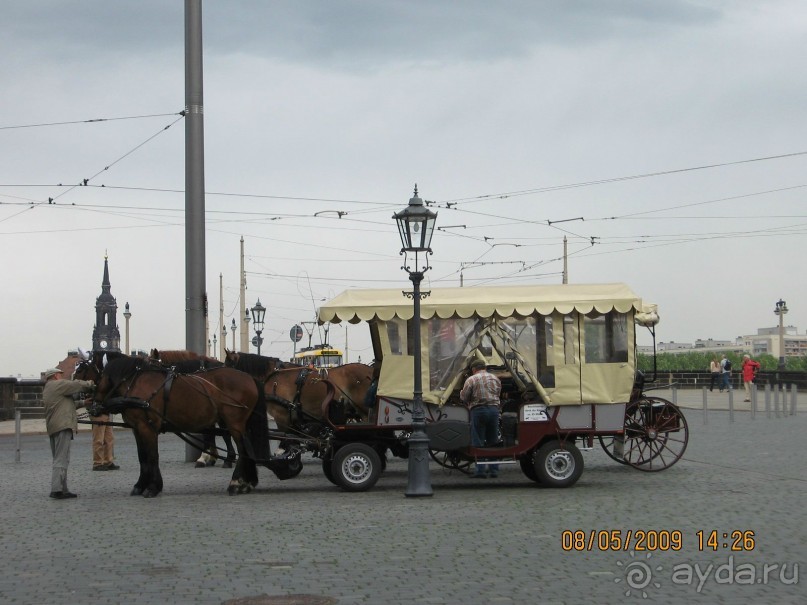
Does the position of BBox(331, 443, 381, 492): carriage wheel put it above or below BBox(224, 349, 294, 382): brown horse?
below

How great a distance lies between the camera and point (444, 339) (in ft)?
56.3

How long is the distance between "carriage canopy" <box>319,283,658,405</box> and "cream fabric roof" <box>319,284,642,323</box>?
0.05ft

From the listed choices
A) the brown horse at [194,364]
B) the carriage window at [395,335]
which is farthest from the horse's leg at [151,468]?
the carriage window at [395,335]

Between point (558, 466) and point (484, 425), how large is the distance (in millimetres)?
1210

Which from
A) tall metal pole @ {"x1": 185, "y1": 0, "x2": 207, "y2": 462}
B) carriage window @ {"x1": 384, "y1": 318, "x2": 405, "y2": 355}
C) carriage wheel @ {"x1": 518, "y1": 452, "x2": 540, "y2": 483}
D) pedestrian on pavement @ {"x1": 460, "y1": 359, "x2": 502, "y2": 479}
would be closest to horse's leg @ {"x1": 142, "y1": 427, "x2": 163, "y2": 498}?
carriage window @ {"x1": 384, "y1": 318, "x2": 405, "y2": 355}

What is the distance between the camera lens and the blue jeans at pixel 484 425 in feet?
54.8

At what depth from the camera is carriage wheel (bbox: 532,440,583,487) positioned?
1681 centimetres

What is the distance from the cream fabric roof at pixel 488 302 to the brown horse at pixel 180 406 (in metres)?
1.68

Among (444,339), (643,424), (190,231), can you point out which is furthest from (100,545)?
(190,231)

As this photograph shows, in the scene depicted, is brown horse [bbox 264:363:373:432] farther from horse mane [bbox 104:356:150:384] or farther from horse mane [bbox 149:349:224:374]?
horse mane [bbox 104:356:150:384]

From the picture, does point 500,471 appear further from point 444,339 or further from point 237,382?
point 237,382

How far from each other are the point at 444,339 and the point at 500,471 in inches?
155

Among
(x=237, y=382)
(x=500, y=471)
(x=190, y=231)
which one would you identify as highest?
(x=190, y=231)

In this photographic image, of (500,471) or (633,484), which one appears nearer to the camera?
(633,484)
